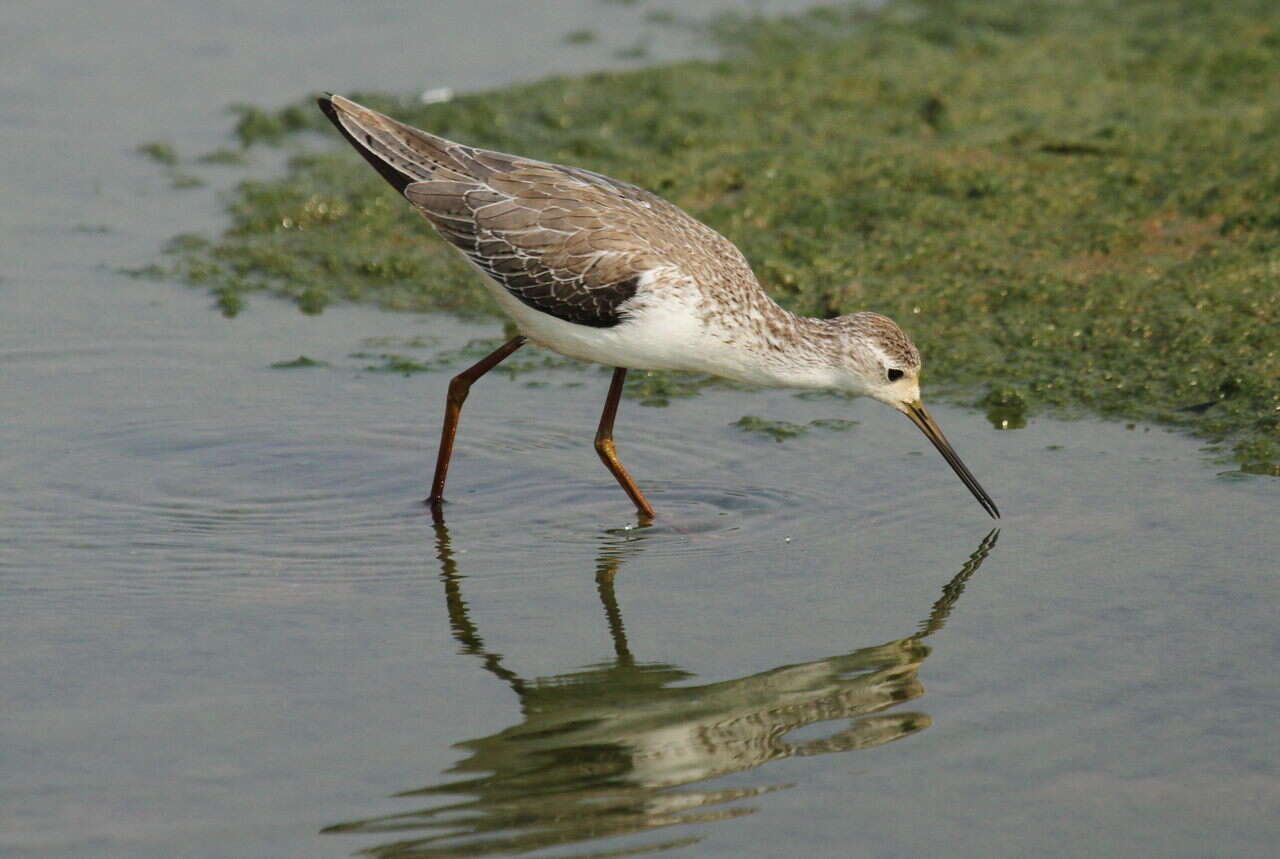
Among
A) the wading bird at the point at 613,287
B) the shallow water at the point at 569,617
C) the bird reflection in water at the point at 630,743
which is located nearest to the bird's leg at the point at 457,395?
the wading bird at the point at 613,287

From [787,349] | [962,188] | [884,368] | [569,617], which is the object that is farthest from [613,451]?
[962,188]

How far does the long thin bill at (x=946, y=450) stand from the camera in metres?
7.29

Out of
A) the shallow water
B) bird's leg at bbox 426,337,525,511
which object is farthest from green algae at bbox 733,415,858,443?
bird's leg at bbox 426,337,525,511

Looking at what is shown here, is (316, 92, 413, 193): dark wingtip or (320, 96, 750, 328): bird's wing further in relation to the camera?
(316, 92, 413, 193): dark wingtip

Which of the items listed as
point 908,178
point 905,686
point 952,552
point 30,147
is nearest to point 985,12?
point 908,178

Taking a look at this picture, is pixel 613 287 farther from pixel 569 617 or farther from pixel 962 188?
pixel 962 188

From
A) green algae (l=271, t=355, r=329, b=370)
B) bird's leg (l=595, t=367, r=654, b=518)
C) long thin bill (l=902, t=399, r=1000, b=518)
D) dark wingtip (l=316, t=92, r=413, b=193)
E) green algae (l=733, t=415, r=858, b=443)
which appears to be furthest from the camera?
green algae (l=271, t=355, r=329, b=370)

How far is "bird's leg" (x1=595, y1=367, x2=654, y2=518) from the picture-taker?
7410 millimetres

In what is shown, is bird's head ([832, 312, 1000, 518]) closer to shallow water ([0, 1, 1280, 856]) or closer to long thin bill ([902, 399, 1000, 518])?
long thin bill ([902, 399, 1000, 518])

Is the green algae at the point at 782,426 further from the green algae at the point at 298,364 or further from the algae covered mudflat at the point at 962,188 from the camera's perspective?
the green algae at the point at 298,364

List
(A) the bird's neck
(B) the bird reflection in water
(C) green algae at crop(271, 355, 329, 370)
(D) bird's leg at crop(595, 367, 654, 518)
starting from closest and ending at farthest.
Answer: (B) the bird reflection in water → (D) bird's leg at crop(595, 367, 654, 518) → (A) the bird's neck → (C) green algae at crop(271, 355, 329, 370)

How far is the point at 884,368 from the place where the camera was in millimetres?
7629

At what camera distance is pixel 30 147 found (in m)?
11.5

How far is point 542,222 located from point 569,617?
76.1 inches
